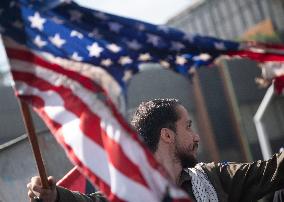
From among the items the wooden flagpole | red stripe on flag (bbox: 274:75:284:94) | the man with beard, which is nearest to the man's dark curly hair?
the man with beard

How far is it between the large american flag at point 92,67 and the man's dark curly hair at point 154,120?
1.03 m

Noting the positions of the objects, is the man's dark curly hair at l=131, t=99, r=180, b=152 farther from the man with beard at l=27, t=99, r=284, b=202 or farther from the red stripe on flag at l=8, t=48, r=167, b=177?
the red stripe on flag at l=8, t=48, r=167, b=177

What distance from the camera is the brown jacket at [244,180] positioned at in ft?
10.7

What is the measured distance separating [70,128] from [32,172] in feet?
4.11

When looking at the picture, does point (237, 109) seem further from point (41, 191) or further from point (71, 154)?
point (71, 154)

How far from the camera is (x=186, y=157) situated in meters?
3.40

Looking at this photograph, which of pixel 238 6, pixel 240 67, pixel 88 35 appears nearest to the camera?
pixel 88 35

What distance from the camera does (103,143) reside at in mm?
2371

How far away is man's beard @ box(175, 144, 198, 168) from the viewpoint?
338 centimetres

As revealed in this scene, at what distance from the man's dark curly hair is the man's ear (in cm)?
3

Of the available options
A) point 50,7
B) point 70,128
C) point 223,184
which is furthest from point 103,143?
point 223,184

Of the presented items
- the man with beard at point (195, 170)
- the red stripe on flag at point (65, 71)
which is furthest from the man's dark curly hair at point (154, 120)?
the red stripe on flag at point (65, 71)

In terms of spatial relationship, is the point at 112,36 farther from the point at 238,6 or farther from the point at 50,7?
the point at 238,6

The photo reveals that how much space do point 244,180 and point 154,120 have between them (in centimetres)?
73
